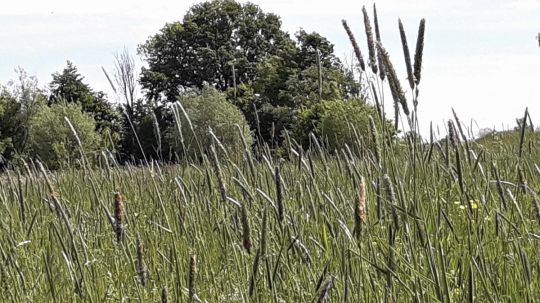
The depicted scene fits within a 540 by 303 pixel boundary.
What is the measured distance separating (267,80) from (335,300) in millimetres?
40641

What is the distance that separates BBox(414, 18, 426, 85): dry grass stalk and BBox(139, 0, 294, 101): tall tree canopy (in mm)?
47753

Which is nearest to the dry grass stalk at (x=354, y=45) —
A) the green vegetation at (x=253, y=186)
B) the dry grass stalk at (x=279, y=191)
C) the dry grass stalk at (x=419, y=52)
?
the green vegetation at (x=253, y=186)

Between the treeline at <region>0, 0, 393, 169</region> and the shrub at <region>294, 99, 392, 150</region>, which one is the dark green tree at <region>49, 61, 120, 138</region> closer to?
the treeline at <region>0, 0, 393, 169</region>

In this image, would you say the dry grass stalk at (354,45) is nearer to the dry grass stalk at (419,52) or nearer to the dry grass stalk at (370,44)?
the dry grass stalk at (370,44)

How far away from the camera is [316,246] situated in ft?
7.75

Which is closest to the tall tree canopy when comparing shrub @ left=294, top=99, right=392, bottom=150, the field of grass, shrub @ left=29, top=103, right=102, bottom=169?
shrub @ left=29, top=103, right=102, bottom=169

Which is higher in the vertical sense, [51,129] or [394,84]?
[51,129]

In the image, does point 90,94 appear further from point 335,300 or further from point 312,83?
point 335,300

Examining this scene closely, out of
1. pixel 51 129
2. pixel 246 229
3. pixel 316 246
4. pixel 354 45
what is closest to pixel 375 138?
pixel 354 45

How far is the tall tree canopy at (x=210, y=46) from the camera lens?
5031cm

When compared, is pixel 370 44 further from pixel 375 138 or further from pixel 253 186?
pixel 253 186

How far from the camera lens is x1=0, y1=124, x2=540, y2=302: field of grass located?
1.43m

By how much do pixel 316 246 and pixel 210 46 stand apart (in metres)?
50.1

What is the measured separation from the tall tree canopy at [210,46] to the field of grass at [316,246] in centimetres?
4676
